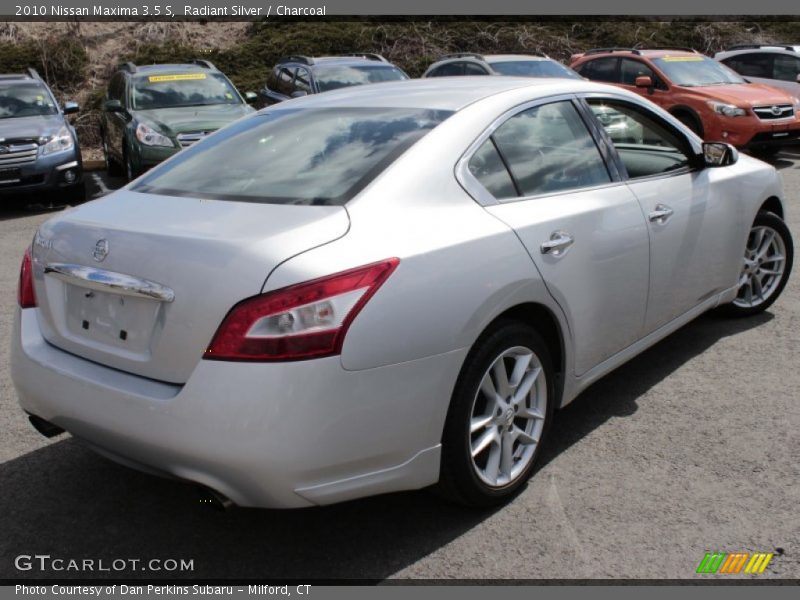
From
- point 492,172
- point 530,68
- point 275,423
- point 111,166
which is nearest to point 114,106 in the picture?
point 111,166

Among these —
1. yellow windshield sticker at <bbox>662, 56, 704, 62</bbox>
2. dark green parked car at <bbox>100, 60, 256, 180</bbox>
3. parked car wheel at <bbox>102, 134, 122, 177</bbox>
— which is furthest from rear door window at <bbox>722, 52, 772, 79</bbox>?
parked car wheel at <bbox>102, 134, 122, 177</bbox>

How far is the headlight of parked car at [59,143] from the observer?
10547 millimetres

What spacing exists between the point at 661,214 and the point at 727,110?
10077mm

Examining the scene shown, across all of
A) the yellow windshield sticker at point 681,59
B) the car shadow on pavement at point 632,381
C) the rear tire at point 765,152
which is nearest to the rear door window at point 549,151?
the car shadow on pavement at point 632,381

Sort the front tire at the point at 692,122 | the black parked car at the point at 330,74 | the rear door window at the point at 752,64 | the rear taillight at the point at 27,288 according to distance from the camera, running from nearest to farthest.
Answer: the rear taillight at the point at 27,288, the black parked car at the point at 330,74, the front tire at the point at 692,122, the rear door window at the point at 752,64

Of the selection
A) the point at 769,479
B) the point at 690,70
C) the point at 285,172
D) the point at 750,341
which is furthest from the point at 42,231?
the point at 690,70

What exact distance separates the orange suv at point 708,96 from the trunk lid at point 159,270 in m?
11.4

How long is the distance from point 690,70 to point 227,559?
1332 cm

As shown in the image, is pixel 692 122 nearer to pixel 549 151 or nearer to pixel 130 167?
pixel 130 167

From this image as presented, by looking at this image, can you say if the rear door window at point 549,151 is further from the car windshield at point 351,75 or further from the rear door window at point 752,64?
the rear door window at point 752,64

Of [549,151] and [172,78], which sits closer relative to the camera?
[549,151]

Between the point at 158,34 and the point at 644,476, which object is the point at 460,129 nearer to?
the point at 644,476

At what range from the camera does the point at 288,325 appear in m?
2.55
